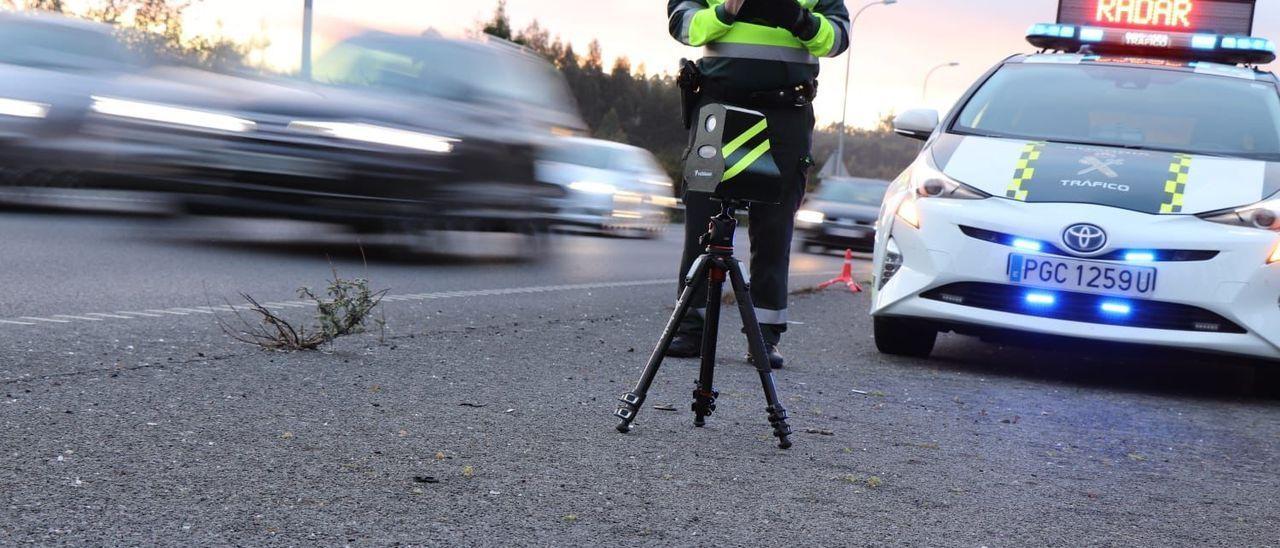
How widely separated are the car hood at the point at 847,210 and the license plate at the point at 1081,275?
15.6 meters

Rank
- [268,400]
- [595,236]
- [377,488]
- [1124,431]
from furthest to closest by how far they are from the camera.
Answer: [595,236] < [1124,431] < [268,400] < [377,488]

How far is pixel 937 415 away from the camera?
550cm

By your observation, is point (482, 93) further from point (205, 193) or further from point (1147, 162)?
point (1147, 162)

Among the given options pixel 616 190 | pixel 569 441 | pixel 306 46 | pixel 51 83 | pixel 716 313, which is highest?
pixel 306 46

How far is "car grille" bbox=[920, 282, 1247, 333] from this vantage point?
20.6 ft

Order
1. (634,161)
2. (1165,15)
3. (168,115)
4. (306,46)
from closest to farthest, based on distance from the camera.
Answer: (1165,15), (168,115), (306,46), (634,161)

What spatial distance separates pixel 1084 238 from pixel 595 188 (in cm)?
1355

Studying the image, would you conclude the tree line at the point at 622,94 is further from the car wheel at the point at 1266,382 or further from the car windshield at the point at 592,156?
the car wheel at the point at 1266,382

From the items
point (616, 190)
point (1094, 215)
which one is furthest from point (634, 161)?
point (1094, 215)

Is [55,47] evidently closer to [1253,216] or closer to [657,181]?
[1253,216]

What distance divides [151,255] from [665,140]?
7980 cm

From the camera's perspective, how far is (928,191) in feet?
22.1

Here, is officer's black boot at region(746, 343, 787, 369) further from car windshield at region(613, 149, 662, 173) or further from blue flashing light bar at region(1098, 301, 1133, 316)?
car windshield at region(613, 149, 662, 173)

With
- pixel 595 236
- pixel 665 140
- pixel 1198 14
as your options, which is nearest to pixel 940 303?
pixel 1198 14
